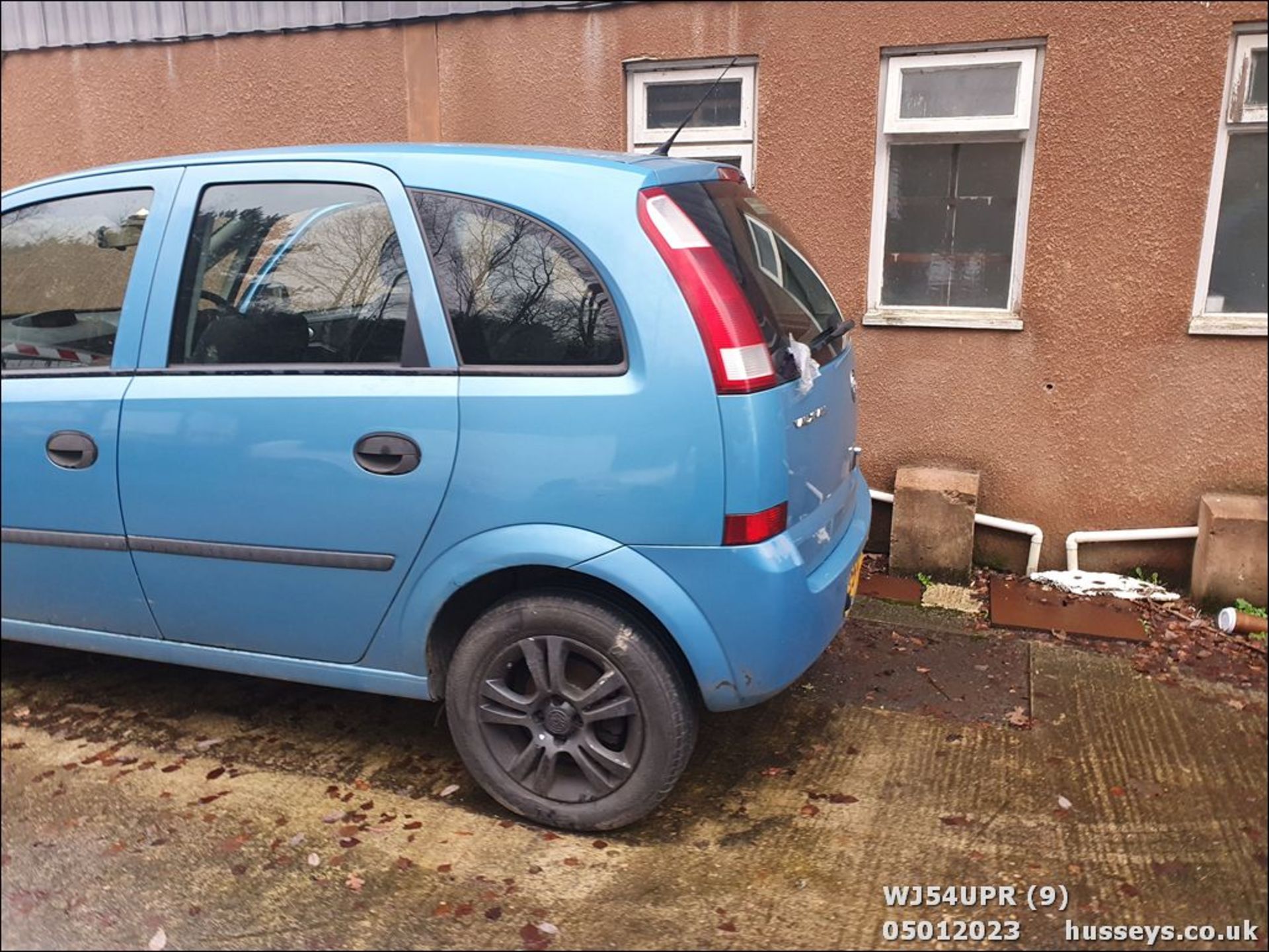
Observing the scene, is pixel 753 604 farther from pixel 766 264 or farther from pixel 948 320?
pixel 948 320

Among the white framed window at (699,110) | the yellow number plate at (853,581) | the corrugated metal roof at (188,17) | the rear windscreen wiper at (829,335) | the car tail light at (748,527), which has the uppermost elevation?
the corrugated metal roof at (188,17)

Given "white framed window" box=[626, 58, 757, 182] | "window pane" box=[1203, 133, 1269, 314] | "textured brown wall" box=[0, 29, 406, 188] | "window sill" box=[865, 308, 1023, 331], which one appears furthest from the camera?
"textured brown wall" box=[0, 29, 406, 188]

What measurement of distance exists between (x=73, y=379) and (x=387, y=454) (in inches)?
45.6

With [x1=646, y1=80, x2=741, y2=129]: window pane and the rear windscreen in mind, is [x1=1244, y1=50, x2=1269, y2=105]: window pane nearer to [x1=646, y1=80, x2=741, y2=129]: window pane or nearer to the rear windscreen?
[x1=646, y1=80, x2=741, y2=129]: window pane

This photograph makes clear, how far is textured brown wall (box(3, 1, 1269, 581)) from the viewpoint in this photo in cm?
430

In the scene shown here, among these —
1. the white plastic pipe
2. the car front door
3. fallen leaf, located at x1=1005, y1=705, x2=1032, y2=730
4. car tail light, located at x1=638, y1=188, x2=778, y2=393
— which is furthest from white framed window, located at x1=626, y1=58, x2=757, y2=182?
fallen leaf, located at x1=1005, y1=705, x2=1032, y2=730

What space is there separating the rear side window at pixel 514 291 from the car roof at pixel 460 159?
0.11 m

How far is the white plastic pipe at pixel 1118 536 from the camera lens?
4523mm

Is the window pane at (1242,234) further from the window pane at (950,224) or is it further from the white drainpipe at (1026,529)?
the white drainpipe at (1026,529)

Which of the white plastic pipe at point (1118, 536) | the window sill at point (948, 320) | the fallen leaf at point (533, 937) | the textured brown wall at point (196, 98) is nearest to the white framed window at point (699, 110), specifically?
the window sill at point (948, 320)

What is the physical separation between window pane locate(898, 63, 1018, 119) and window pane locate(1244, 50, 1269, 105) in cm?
95

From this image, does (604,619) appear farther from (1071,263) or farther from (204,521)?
(1071,263)

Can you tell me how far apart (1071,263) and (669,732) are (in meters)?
3.22

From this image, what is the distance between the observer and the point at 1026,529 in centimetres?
475
